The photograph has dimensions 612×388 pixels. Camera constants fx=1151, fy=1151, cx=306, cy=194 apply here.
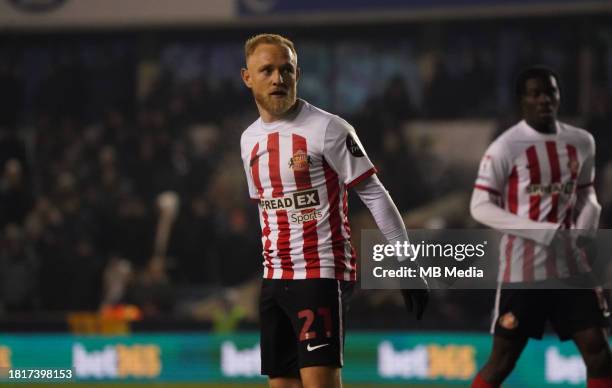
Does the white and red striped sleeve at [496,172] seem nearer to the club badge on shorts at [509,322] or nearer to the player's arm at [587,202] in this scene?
the player's arm at [587,202]

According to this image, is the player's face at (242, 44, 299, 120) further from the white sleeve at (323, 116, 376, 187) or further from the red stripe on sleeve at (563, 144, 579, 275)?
the red stripe on sleeve at (563, 144, 579, 275)

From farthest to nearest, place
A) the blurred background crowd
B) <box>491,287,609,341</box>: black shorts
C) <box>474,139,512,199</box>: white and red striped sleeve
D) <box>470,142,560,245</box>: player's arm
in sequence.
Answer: the blurred background crowd
<box>474,139,512,199</box>: white and red striped sleeve
<box>470,142,560,245</box>: player's arm
<box>491,287,609,341</box>: black shorts

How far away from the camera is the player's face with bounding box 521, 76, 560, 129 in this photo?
18.3 ft

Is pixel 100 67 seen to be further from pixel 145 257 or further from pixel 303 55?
pixel 145 257

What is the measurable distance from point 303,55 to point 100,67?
249cm

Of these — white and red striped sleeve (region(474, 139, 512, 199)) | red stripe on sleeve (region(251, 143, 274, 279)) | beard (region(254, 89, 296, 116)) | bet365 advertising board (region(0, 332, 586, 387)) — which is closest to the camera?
beard (region(254, 89, 296, 116))

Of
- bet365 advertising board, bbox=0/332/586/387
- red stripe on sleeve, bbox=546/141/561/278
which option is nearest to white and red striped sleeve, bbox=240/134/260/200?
red stripe on sleeve, bbox=546/141/561/278

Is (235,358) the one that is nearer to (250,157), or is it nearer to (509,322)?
(509,322)

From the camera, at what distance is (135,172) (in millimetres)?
12445

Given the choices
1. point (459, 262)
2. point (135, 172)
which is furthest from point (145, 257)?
point (459, 262)

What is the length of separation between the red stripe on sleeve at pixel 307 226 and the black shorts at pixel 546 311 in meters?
1.40

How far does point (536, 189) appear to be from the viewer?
559 cm

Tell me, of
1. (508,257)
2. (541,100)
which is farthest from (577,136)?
(508,257)

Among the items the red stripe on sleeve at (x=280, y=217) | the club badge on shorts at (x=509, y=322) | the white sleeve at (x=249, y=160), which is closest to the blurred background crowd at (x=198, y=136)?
the club badge on shorts at (x=509, y=322)
